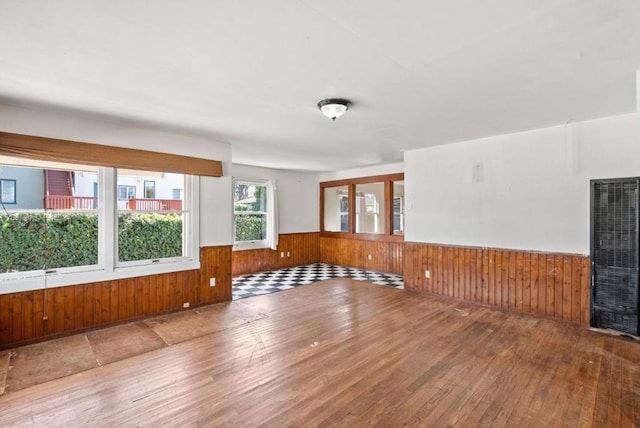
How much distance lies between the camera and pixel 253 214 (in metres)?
7.50

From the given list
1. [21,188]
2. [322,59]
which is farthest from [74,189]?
[322,59]

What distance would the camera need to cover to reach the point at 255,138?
4.65 m

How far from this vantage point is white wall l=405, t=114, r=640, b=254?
369cm

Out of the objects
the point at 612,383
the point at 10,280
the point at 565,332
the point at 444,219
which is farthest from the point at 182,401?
the point at 444,219

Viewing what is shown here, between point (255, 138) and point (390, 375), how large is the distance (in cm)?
363

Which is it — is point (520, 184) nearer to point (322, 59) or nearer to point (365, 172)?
point (322, 59)

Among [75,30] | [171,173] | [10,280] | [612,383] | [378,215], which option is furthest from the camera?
[378,215]

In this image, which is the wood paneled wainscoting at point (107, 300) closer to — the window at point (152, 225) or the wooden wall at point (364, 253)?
the window at point (152, 225)

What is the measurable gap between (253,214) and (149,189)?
3327mm

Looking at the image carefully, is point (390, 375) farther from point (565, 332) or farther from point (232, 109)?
point (232, 109)

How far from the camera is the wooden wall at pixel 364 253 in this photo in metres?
7.14

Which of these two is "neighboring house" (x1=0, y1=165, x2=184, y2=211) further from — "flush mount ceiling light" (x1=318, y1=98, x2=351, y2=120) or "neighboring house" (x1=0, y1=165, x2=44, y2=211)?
"flush mount ceiling light" (x1=318, y1=98, x2=351, y2=120)

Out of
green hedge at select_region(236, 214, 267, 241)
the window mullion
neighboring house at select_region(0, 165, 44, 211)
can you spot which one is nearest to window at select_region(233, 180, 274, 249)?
green hedge at select_region(236, 214, 267, 241)

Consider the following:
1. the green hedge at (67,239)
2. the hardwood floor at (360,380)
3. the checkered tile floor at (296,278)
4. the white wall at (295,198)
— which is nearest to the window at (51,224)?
the green hedge at (67,239)
